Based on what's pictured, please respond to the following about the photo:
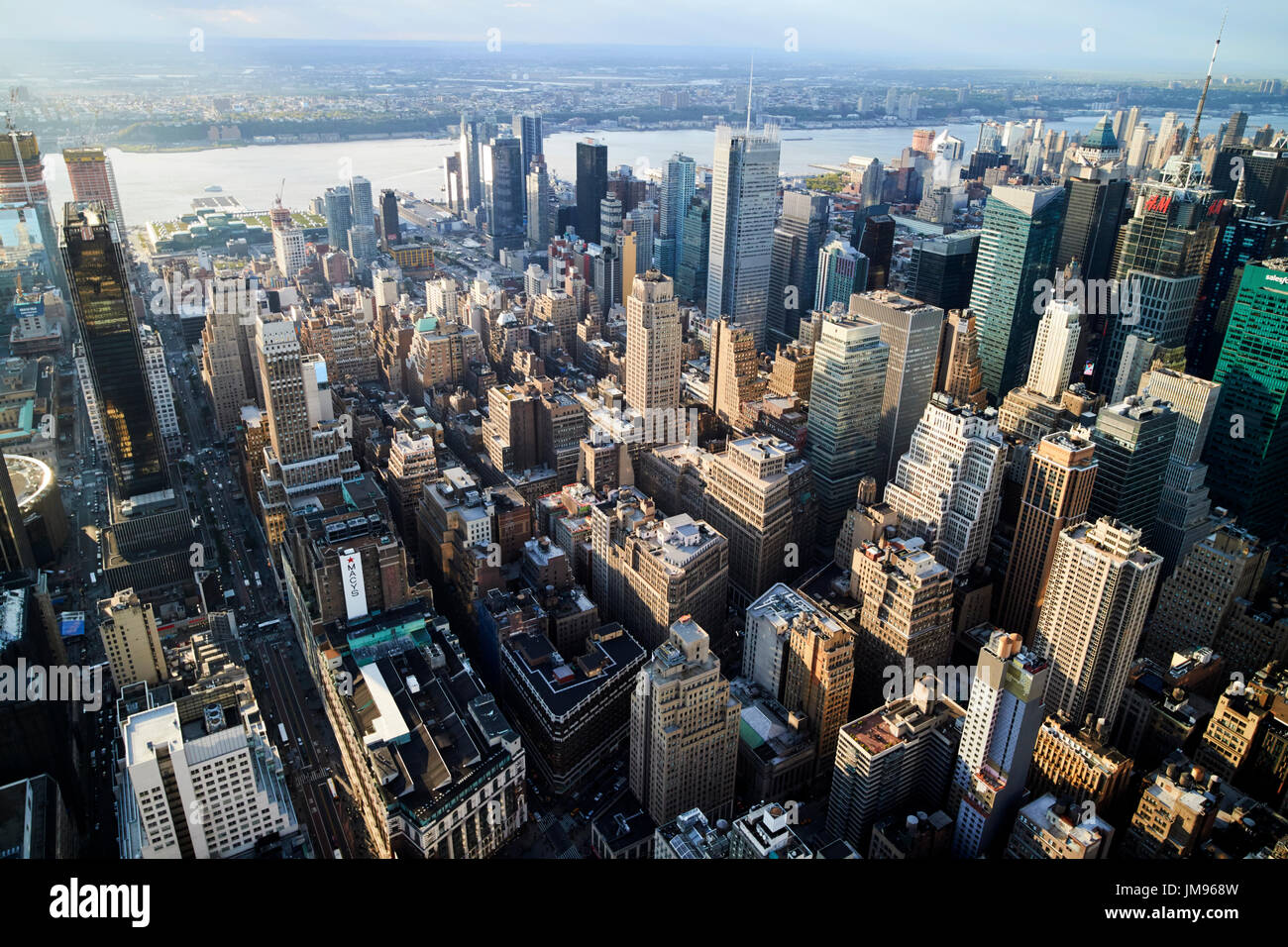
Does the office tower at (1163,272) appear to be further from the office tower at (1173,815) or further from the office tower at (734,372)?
the office tower at (1173,815)

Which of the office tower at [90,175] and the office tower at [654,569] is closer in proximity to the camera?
the office tower at [654,569]

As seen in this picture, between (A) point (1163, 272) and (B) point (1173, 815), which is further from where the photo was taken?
(A) point (1163, 272)

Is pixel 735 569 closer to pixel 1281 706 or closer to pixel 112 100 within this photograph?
pixel 1281 706

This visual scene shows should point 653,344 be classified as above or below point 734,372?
above

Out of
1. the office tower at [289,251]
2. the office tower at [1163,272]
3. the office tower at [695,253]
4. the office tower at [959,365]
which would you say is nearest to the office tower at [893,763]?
the office tower at [959,365]

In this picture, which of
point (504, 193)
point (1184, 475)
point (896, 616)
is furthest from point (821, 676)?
point (504, 193)

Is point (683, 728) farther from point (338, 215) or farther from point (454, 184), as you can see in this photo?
point (454, 184)

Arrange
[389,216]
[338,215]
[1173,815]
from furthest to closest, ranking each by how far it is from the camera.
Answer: [389,216], [338,215], [1173,815]
